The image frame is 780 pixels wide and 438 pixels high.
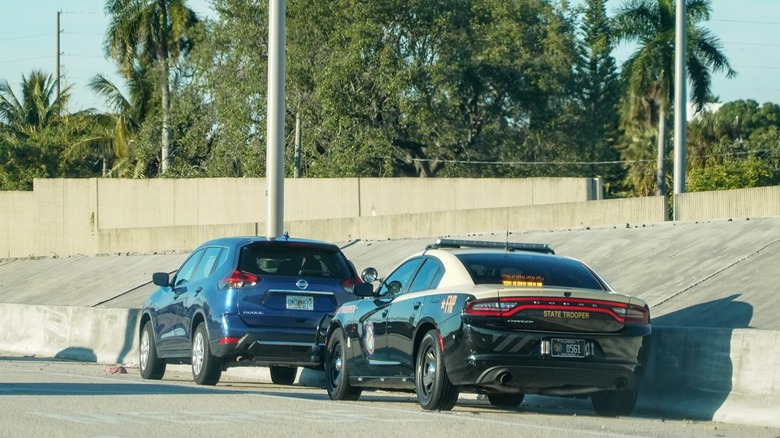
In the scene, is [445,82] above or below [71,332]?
above

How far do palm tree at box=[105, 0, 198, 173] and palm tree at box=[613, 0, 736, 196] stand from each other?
61.2 feet

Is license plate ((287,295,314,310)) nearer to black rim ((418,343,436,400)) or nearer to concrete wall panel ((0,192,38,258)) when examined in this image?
black rim ((418,343,436,400))

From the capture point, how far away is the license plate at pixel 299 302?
1469 cm

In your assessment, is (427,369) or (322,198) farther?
(322,198)

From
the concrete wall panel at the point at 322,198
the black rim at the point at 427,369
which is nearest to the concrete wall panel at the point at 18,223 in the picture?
the concrete wall panel at the point at 322,198

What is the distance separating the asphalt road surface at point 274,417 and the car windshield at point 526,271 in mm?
A: 1165

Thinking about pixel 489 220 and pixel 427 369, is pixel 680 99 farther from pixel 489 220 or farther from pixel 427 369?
pixel 427 369

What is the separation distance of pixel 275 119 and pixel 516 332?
31.8 ft

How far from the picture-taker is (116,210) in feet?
147

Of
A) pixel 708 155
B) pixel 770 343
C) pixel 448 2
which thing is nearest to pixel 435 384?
pixel 770 343

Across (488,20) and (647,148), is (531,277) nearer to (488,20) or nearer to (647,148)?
(488,20)

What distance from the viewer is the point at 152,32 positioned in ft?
189

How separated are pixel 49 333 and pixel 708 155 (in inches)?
1713

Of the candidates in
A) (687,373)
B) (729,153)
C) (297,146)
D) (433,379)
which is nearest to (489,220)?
(687,373)
